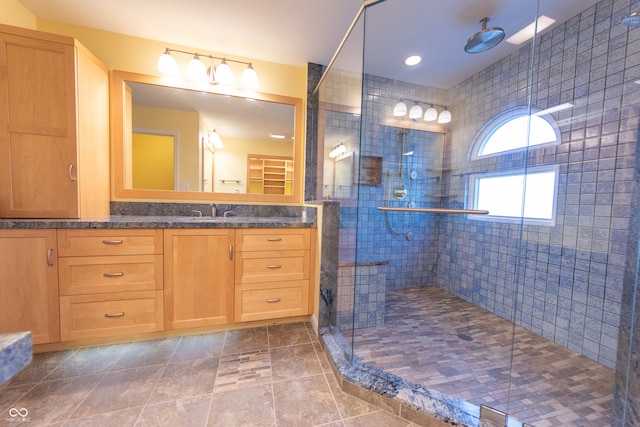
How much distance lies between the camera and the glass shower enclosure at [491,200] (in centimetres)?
139

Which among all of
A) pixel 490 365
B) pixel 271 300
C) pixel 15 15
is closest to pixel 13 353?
pixel 271 300

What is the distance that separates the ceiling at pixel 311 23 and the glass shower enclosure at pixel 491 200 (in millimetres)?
20

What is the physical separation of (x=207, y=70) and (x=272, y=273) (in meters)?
1.87

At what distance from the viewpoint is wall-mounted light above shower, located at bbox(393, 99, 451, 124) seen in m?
2.44

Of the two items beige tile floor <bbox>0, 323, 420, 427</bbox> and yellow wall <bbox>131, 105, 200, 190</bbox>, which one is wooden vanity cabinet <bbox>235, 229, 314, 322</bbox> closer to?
beige tile floor <bbox>0, 323, 420, 427</bbox>

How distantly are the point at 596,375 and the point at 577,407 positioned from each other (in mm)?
412

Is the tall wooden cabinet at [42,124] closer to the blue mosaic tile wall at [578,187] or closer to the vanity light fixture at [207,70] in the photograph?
the vanity light fixture at [207,70]

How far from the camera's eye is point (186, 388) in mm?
1274

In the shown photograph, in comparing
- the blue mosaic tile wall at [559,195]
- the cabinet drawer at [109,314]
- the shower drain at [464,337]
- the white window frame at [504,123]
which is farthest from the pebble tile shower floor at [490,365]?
the white window frame at [504,123]

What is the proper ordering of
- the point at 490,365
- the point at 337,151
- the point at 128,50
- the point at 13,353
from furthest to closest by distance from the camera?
1. the point at 337,151
2. the point at 128,50
3. the point at 490,365
4. the point at 13,353

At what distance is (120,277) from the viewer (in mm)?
1557

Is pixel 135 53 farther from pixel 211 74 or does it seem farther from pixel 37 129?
pixel 37 129

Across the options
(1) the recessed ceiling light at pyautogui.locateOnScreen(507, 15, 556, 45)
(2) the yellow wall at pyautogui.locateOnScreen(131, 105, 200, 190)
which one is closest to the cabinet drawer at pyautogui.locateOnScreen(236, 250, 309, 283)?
(2) the yellow wall at pyautogui.locateOnScreen(131, 105, 200, 190)

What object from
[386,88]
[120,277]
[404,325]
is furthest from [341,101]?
[120,277]
